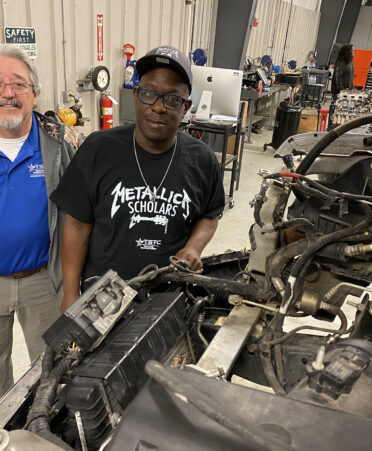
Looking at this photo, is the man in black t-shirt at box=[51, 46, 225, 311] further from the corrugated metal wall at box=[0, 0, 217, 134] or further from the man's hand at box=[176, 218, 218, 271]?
the corrugated metal wall at box=[0, 0, 217, 134]

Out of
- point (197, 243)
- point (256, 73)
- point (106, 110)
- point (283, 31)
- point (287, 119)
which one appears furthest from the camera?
point (283, 31)

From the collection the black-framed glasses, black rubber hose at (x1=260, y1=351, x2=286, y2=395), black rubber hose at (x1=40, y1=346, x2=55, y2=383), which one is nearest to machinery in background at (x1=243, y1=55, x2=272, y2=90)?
the black-framed glasses

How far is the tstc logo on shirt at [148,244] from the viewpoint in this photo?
1485 mm

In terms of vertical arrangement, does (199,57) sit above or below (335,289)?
above

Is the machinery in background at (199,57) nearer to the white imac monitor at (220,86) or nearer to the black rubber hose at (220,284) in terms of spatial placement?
the white imac monitor at (220,86)

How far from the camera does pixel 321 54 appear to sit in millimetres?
13008

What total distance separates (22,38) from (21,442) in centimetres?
295

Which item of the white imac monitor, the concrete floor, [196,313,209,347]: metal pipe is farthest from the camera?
the white imac monitor

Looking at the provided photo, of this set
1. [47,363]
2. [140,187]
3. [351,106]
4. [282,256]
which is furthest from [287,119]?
[47,363]

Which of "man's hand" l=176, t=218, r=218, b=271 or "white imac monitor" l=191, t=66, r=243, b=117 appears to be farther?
"white imac monitor" l=191, t=66, r=243, b=117

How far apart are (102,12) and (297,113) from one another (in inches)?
150

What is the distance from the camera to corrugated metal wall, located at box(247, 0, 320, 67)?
27.4 feet

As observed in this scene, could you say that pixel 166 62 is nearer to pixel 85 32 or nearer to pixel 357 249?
pixel 357 249

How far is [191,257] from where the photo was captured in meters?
1.45
